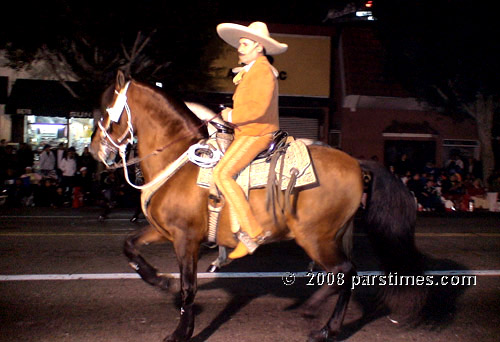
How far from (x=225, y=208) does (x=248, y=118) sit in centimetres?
83

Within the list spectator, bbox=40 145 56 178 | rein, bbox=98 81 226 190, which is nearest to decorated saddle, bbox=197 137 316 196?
rein, bbox=98 81 226 190

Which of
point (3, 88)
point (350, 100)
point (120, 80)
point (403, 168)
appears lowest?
point (403, 168)

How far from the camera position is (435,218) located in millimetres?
12875

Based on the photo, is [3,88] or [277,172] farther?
[3,88]

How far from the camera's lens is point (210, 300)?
548 centimetres

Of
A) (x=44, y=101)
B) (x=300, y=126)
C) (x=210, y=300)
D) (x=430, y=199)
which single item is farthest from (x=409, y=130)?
(x=210, y=300)

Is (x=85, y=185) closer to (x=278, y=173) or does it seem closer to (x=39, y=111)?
(x=39, y=111)

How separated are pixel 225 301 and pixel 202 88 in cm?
1591

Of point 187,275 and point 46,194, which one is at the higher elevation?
point 187,275

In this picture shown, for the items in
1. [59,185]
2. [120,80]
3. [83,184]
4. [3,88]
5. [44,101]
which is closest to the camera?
[120,80]

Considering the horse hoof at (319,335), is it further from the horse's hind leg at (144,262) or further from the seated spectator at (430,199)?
the seated spectator at (430,199)

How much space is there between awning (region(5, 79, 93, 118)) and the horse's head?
13.9 metres

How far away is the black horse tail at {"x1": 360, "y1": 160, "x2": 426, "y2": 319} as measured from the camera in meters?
4.73

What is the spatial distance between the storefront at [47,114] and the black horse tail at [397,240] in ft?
50.1
